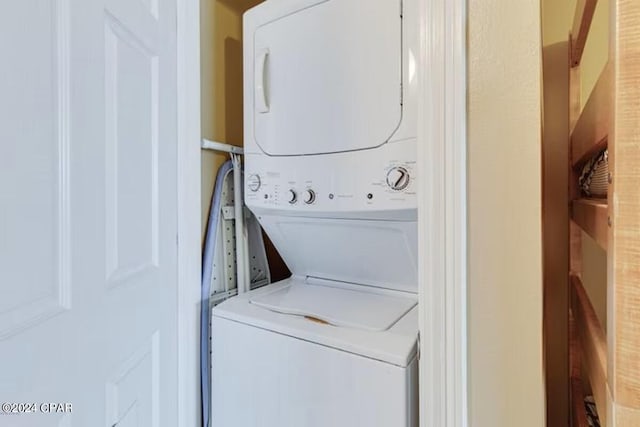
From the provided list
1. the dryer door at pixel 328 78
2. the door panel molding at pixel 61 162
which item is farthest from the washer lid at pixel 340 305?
the door panel molding at pixel 61 162

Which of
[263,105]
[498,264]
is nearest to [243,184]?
[263,105]

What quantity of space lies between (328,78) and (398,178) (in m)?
0.45

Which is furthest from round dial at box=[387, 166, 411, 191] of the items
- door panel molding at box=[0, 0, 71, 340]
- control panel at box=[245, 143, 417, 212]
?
door panel molding at box=[0, 0, 71, 340]

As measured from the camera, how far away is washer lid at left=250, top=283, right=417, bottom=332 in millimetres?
1051

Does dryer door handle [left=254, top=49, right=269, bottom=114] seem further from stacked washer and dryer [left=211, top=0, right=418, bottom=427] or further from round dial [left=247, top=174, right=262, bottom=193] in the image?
round dial [left=247, top=174, right=262, bottom=193]

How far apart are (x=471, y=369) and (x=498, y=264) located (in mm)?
226

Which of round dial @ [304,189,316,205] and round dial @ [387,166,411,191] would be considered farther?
round dial @ [304,189,316,205]

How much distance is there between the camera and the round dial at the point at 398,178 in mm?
1050

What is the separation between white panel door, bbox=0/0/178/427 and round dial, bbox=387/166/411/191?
2.35 ft

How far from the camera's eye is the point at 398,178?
1062mm

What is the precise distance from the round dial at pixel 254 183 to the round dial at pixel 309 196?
0.77 ft

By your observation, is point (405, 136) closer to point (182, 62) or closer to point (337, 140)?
point (337, 140)

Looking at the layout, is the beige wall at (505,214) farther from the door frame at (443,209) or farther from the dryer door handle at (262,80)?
the dryer door handle at (262,80)

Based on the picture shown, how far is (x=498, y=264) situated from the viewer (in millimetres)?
678
